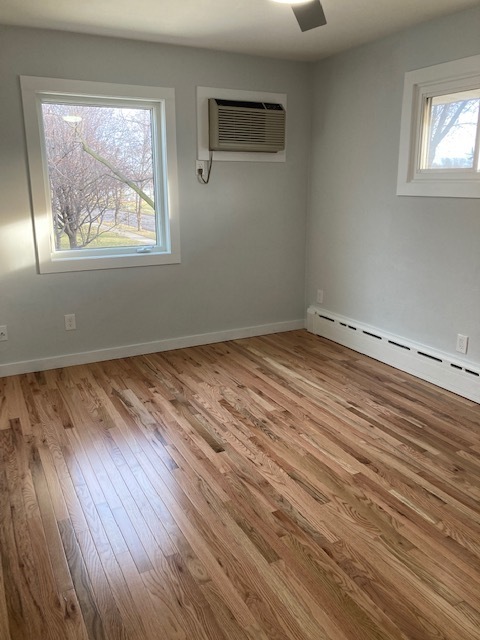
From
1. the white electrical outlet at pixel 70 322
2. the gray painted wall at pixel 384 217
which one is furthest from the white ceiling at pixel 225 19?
the white electrical outlet at pixel 70 322

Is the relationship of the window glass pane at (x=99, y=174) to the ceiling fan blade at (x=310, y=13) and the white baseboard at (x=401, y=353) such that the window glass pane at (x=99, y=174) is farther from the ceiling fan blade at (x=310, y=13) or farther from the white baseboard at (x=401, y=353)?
the ceiling fan blade at (x=310, y=13)

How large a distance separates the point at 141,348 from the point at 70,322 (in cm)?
61

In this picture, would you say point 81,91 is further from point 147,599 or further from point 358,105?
point 147,599

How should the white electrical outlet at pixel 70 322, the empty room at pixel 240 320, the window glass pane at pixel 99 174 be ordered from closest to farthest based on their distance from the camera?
the empty room at pixel 240 320 → the window glass pane at pixel 99 174 → the white electrical outlet at pixel 70 322

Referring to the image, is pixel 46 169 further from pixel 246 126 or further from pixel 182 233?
pixel 246 126

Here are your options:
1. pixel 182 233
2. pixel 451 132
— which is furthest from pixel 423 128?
pixel 182 233

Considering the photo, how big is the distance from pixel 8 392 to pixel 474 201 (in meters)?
3.28

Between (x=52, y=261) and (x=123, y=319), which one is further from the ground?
(x=52, y=261)

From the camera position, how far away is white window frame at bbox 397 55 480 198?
3074 mm

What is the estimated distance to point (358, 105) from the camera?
3.93 meters

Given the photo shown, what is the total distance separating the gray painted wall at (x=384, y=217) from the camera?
127 inches

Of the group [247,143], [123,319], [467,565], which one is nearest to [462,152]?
[247,143]

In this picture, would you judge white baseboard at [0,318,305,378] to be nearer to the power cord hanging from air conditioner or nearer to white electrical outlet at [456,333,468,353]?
the power cord hanging from air conditioner

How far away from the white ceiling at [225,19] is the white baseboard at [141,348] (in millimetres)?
2287
